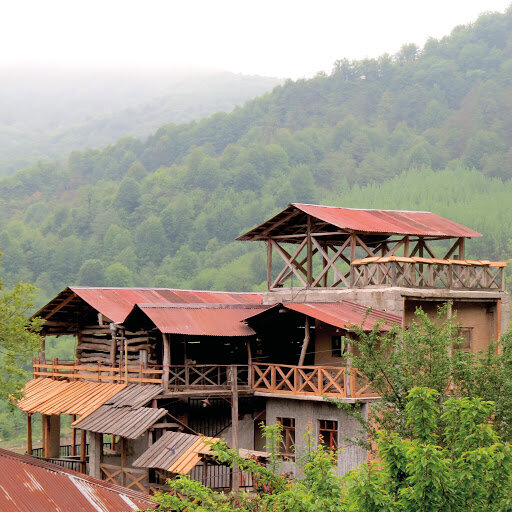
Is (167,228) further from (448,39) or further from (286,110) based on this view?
(448,39)

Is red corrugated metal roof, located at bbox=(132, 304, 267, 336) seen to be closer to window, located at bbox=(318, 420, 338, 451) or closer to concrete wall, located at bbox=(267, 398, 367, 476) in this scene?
concrete wall, located at bbox=(267, 398, 367, 476)

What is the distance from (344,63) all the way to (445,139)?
24.8 meters

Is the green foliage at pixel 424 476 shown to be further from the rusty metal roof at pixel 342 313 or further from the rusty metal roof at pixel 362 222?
the rusty metal roof at pixel 362 222

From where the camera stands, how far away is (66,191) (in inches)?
5674

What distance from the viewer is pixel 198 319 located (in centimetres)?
2861

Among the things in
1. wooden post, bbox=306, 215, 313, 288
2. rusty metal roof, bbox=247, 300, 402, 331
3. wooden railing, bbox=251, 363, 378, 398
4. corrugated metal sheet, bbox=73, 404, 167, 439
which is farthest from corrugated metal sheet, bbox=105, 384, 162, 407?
wooden post, bbox=306, 215, 313, 288

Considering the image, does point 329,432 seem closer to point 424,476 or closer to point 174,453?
point 174,453

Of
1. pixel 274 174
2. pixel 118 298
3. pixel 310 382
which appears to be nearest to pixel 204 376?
pixel 310 382

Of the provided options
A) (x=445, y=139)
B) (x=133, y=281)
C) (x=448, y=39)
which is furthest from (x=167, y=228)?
(x=448, y=39)

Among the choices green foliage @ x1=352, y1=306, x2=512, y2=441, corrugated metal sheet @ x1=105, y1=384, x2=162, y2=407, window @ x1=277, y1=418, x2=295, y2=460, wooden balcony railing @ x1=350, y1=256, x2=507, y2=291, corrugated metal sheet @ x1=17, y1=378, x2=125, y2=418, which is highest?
wooden balcony railing @ x1=350, y1=256, x2=507, y2=291

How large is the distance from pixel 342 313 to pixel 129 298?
9.01 meters

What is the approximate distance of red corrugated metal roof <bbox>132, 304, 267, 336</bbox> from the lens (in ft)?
89.9

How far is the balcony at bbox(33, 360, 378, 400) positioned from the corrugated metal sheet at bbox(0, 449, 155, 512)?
5204 millimetres

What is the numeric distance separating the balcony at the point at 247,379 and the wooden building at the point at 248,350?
2.6 inches
